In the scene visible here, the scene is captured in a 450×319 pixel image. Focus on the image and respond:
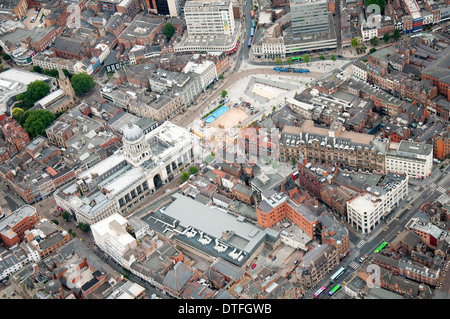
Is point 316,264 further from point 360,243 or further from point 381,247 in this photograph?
point 381,247

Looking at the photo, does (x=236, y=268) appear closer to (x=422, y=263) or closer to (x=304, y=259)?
(x=304, y=259)

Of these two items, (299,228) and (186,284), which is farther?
(299,228)

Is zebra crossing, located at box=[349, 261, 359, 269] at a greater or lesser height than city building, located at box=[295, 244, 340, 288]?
lesser

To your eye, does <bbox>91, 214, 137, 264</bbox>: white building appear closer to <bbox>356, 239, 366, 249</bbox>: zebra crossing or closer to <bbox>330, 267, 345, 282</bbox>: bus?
<bbox>330, 267, 345, 282</bbox>: bus

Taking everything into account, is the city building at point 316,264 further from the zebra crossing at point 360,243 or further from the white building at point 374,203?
the white building at point 374,203

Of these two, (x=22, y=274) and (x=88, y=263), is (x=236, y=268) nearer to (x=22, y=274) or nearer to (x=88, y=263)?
(x=88, y=263)

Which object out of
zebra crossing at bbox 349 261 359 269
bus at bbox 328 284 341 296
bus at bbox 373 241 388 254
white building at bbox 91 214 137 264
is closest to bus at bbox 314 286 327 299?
bus at bbox 328 284 341 296

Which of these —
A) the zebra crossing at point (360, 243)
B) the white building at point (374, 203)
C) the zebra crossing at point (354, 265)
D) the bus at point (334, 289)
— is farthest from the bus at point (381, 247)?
the bus at point (334, 289)

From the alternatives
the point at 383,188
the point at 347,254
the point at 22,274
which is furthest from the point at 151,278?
the point at 383,188
